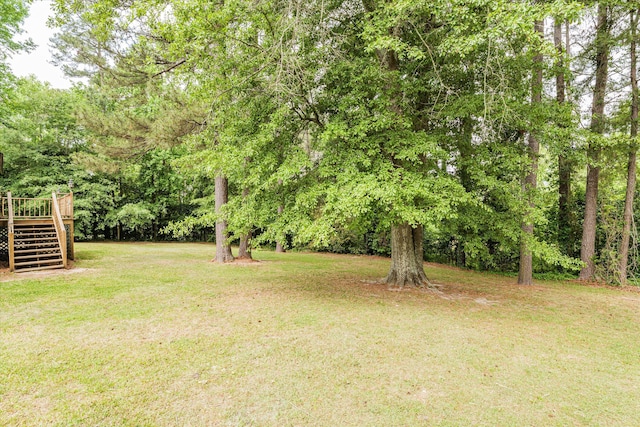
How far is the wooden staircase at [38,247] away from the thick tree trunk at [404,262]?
9.38 m

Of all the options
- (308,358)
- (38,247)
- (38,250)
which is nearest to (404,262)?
(308,358)

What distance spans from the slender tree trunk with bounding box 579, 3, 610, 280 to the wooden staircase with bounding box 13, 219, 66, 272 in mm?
15635

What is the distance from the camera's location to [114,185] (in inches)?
814

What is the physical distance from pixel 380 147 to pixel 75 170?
2060cm

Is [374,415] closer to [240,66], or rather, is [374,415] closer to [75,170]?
[240,66]

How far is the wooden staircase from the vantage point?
9.15m

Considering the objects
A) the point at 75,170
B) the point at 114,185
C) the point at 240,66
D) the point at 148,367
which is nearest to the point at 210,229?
the point at 114,185

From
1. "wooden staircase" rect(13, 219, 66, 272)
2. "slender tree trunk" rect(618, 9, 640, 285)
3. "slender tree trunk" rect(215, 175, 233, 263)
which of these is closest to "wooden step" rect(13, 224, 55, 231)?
"wooden staircase" rect(13, 219, 66, 272)

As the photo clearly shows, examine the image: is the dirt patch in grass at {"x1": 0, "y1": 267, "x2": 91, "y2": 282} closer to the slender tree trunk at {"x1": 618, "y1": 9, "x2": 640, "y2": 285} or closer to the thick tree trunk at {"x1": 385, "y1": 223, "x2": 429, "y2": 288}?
the thick tree trunk at {"x1": 385, "y1": 223, "x2": 429, "y2": 288}

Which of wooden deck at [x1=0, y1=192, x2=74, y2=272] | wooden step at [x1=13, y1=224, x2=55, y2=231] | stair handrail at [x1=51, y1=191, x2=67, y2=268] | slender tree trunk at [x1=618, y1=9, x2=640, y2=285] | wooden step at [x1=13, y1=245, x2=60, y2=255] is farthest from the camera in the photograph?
wooden step at [x1=13, y1=224, x2=55, y2=231]

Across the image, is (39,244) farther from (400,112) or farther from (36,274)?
(400,112)

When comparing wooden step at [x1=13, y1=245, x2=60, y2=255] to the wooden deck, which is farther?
wooden step at [x1=13, y1=245, x2=60, y2=255]

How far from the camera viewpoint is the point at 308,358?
387 cm

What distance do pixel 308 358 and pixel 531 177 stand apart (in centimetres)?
775
